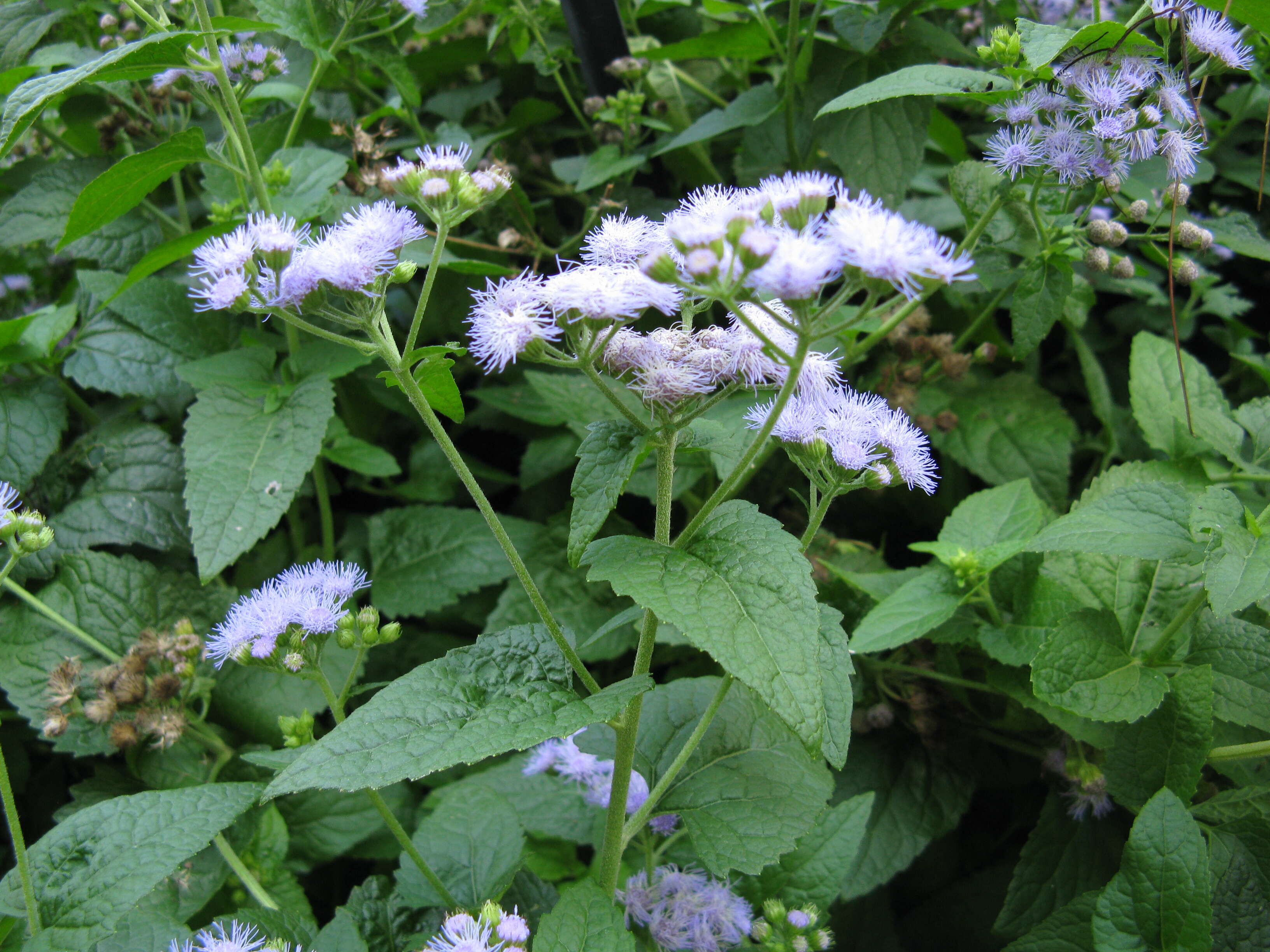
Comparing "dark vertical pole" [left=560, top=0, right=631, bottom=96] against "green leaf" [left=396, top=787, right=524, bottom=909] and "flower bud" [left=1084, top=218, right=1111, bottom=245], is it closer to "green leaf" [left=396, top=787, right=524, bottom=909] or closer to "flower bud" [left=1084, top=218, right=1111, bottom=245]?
"flower bud" [left=1084, top=218, right=1111, bottom=245]

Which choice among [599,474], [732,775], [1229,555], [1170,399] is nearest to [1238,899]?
[1229,555]

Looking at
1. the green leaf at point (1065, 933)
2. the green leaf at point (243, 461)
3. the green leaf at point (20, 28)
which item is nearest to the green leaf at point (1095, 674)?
the green leaf at point (1065, 933)

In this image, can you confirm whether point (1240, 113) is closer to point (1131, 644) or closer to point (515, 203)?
point (1131, 644)

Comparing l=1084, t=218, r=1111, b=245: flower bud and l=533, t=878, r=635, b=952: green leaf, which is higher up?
Result: l=1084, t=218, r=1111, b=245: flower bud

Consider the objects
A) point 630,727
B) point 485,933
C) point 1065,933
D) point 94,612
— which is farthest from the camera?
point 94,612

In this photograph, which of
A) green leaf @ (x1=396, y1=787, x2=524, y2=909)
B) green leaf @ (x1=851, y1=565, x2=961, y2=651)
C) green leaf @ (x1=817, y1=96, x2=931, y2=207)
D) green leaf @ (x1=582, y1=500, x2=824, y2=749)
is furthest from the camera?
green leaf @ (x1=817, y1=96, x2=931, y2=207)

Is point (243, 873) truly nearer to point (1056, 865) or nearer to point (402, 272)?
point (402, 272)

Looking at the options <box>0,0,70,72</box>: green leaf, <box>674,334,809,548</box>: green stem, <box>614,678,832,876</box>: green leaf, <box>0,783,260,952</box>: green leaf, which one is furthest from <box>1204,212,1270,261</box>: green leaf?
<box>0,0,70,72</box>: green leaf
